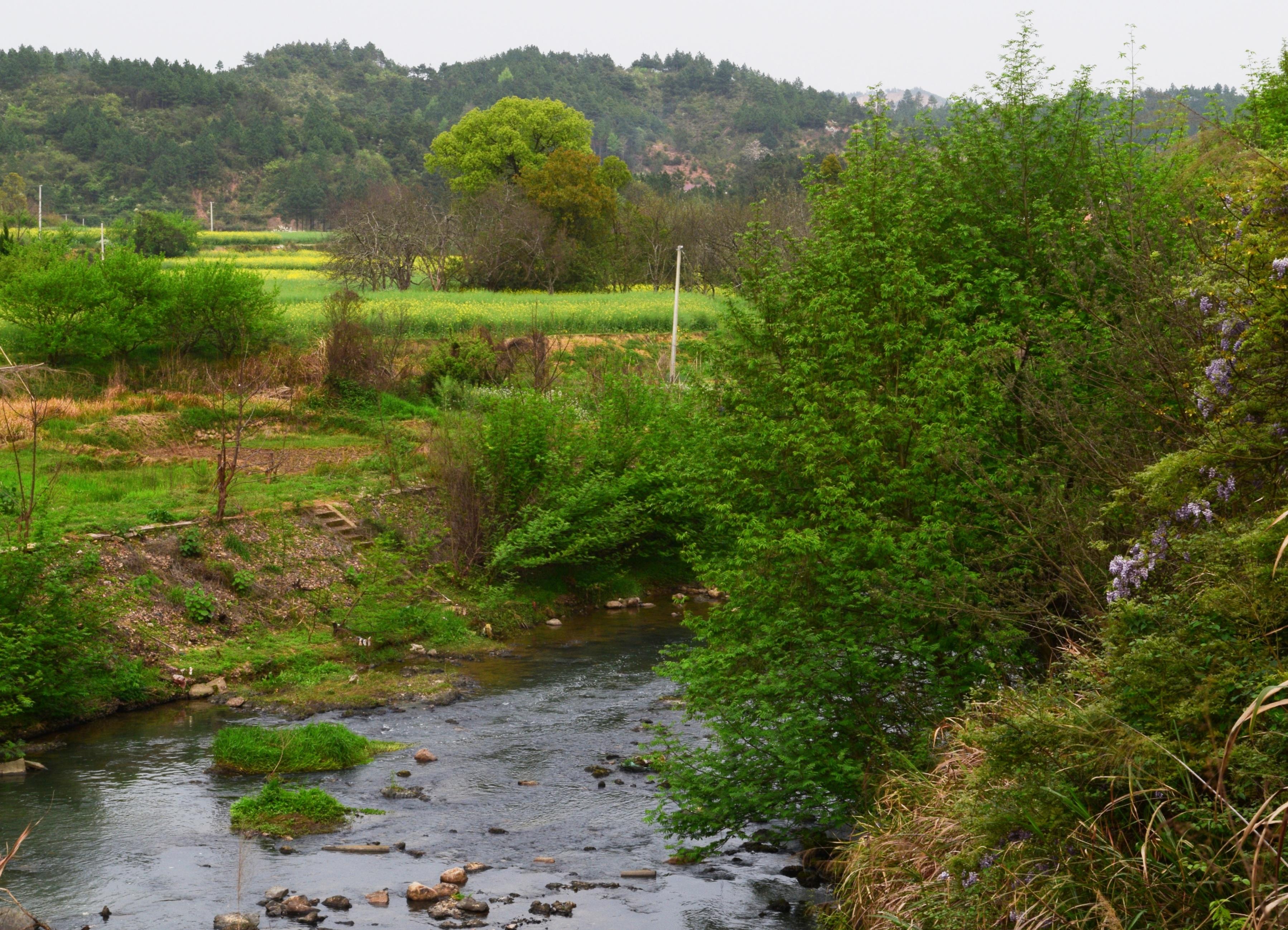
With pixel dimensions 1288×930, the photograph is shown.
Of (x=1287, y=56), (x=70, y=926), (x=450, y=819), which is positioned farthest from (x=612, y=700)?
(x=1287, y=56)

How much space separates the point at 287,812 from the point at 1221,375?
11.6m

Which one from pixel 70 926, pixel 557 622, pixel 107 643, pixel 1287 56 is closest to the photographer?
pixel 70 926

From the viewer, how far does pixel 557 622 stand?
26.5 meters

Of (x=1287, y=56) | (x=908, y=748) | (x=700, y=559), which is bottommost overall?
(x=908, y=748)

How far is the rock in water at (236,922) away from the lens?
11461 mm

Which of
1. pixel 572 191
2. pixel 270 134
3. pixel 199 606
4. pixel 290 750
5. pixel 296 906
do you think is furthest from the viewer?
pixel 270 134

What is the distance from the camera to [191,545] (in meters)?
22.6

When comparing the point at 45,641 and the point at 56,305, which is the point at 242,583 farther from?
the point at 56,305

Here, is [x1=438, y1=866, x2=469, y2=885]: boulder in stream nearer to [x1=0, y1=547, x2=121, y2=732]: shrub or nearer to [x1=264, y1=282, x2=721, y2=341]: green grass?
[x1=0, y1=547, x2=121, y2=732]: shrub

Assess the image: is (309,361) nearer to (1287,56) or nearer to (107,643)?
(107,643)

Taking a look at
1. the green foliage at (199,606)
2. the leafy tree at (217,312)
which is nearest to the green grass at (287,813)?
the green foliage at (199,606)

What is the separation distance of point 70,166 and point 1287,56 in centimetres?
11235

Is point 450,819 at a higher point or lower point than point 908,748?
lower

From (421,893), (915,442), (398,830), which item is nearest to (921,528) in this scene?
(915,442)
